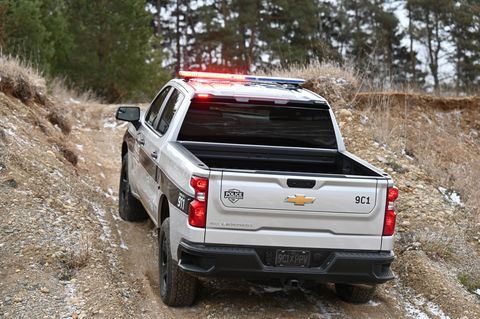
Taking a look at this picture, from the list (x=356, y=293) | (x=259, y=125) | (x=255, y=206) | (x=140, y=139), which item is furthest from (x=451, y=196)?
(x=255, y=206)

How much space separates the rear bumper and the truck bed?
126 centimetres

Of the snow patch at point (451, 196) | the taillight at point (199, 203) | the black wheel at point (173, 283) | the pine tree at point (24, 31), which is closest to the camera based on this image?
the taillight at point (199, 203)

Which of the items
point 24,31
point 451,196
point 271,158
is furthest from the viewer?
point 24,31

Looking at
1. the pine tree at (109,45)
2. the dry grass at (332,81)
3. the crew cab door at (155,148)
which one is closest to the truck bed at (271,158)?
the crew cab door at (155,148)

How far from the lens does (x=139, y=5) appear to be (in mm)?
20500

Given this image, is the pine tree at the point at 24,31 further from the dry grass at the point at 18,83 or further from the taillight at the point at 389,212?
the taillight at the point at 389,212

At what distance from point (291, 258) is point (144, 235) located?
283cm

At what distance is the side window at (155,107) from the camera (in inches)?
269

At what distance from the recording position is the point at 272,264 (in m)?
4.73

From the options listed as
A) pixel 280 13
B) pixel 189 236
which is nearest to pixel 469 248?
pixel 189 236

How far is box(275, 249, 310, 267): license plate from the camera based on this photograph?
15.5ft

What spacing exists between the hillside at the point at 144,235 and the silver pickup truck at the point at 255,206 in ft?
1.48

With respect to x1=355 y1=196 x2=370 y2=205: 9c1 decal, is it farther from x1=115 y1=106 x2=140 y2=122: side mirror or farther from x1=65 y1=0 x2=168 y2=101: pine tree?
x1=65 y1=0 x2=168 y2=101: pine tree

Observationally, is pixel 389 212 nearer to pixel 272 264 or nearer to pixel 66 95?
pixel 272 264
